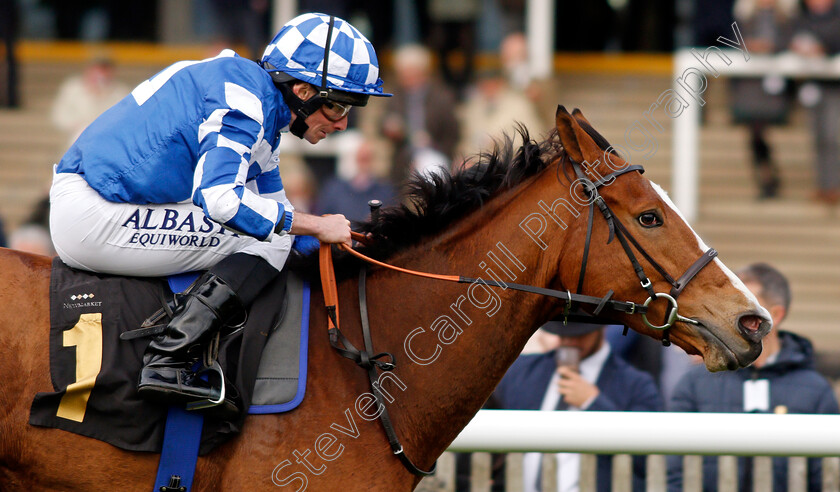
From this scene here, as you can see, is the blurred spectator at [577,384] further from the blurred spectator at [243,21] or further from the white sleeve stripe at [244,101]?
the blurred spectator at [243,21]

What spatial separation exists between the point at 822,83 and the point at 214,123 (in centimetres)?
846

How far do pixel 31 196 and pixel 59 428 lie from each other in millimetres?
8908

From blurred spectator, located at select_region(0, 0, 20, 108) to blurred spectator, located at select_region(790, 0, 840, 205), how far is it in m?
9.29

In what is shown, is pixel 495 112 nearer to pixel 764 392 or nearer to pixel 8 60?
pixel 764 392

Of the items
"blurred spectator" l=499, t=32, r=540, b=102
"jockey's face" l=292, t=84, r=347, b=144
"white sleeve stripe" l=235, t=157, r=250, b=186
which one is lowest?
"blurred spectator" l=499, t=32, r=540, b=102

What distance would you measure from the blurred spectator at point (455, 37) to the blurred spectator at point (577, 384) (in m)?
6.52

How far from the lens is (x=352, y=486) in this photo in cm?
292

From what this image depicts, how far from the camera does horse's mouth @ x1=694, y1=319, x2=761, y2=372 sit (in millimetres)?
2934

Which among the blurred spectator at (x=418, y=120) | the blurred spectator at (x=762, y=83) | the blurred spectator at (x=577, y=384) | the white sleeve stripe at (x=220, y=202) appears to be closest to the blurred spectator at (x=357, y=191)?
the blurred spectator at (x=418, y=120)

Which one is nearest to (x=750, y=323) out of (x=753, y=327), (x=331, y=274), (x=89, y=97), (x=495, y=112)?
(x=753, y=327)

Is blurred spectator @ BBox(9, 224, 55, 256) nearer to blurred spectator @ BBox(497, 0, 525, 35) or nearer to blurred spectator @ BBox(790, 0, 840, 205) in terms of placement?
blurred spectator @ BBox(497, 0, 525, 35)

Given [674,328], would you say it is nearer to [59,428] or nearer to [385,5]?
[59,428]

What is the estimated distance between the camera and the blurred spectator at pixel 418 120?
27.9 feet

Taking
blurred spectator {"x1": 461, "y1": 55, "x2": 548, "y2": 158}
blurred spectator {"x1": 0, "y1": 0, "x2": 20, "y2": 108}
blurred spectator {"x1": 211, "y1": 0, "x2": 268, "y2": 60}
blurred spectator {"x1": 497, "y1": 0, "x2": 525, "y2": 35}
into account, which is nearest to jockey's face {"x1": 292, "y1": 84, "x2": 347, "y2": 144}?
blurred spectator {"x1": 461, "y1": 55, "x2": 548, "y2": 158}
